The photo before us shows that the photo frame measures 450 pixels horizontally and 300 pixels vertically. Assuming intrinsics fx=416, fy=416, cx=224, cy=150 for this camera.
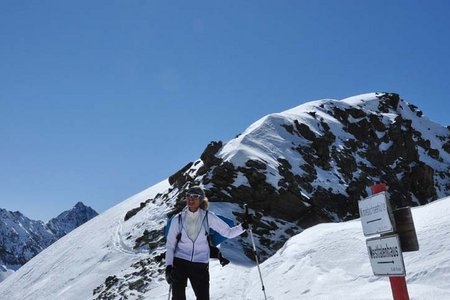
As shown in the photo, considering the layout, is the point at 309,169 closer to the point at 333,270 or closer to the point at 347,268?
the point at 333,270

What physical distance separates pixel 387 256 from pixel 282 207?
28.8 meters

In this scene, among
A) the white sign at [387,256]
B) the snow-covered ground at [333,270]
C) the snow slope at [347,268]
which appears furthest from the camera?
the snow-covered ground at [333,270]

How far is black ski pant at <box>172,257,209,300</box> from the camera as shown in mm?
5586

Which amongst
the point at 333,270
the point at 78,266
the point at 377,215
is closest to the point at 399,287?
the point at 377,215

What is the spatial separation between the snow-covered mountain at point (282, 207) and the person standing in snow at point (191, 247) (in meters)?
1.80

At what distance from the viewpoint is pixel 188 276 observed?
5652 mm

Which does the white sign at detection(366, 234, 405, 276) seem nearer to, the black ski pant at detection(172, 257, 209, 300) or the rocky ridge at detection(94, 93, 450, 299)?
the black ski pant at detection(172, 257, 209, 300)

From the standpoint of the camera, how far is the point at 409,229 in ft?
11.5

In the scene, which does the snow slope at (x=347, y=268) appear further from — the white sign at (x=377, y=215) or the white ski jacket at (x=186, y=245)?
A: the white ski jacket at (x=186, y=245)

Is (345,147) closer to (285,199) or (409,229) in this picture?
(285,199)

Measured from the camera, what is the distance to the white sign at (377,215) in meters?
3.57

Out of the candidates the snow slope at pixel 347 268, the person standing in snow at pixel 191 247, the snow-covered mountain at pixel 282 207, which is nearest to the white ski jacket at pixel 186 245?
the person standing in snow at pixel 191 247

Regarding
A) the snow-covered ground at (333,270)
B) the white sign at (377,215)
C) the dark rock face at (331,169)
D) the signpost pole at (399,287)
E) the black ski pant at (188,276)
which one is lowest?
the snow-covered ground at (333,270)

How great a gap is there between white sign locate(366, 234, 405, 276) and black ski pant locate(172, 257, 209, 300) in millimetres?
2557
